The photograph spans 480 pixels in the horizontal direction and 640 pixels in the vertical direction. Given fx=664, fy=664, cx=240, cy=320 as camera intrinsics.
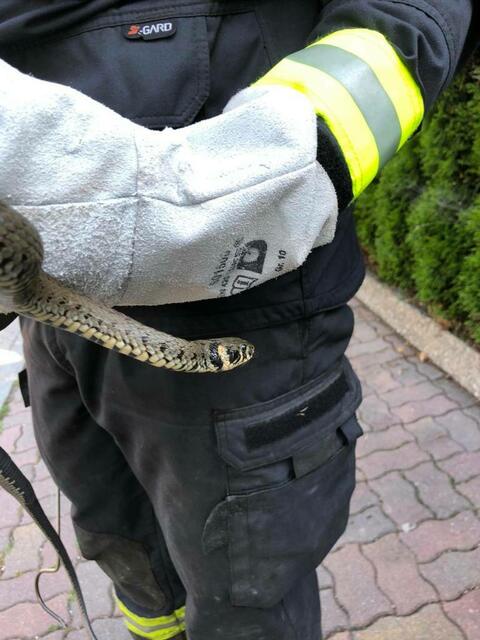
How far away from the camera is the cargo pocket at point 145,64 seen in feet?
3.87

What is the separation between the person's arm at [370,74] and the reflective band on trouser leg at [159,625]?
1.40 meters

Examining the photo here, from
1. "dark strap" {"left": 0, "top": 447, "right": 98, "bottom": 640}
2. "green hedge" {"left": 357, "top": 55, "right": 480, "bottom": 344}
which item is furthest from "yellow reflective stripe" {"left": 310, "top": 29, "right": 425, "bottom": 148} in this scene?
"green hedge" {"left": 357, "top": 55, "right": 480, "bottom": 344}

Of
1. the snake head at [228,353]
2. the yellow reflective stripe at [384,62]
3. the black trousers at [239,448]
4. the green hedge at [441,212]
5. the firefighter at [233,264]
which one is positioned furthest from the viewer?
the green hedge at [441,212]

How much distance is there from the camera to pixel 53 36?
1.19 metres

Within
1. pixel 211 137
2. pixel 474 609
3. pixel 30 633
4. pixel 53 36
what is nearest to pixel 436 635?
pixel 474 609

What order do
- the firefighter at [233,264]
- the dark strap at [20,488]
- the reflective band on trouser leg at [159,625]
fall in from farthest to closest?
the reflective band on trouser leg at [159,625] < the dark strap at [20,488] < the firefighter at [233,264]

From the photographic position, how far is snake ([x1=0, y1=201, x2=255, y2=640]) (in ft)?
2.92

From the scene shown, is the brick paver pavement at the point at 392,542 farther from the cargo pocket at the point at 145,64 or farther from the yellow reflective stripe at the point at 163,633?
the cargo pocket at the point at 145,64

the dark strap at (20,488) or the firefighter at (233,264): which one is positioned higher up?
the firefighter at (233,264)

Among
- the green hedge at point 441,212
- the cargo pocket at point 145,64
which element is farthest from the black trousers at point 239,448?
the green hedge at point 441,212

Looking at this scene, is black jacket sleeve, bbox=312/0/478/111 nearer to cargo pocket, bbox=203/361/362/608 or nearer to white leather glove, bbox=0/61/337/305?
white leather glove, bbox=0/61/337/305

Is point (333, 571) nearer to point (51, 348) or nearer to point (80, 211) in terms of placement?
point (51, 348)

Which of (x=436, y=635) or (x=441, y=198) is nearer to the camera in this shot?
(x=436, y=635)

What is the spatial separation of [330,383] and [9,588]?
1999mm
